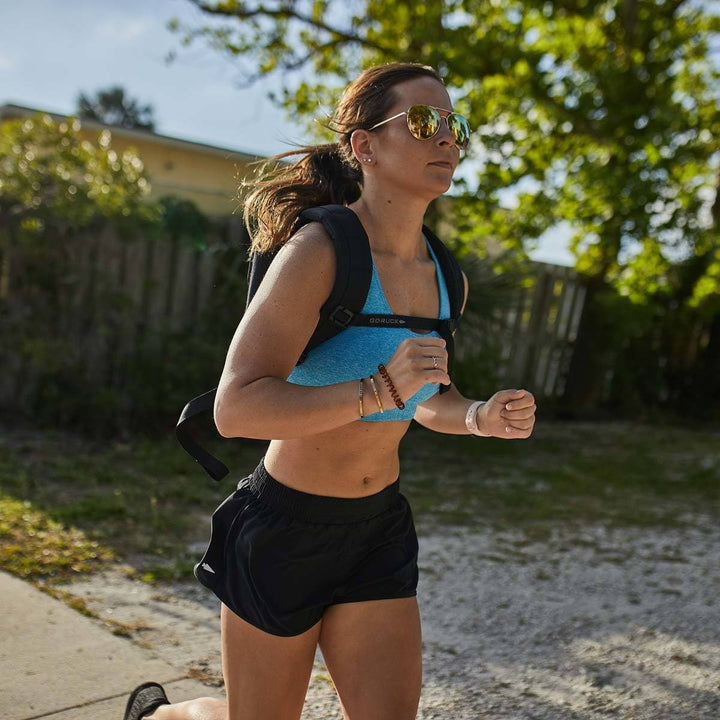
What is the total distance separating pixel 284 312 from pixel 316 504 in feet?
1.68

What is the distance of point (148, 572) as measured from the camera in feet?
14.6

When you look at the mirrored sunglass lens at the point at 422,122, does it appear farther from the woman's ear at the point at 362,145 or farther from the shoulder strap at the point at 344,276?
the shoulder strap at the point at 344,276

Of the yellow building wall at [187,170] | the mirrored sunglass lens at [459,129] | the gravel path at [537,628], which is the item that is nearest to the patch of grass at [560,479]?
the gravel path at [537,628]

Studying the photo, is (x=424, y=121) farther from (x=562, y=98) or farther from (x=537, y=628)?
(x=562, y=98)

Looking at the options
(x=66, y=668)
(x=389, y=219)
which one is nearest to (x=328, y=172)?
(x=389, y=219)

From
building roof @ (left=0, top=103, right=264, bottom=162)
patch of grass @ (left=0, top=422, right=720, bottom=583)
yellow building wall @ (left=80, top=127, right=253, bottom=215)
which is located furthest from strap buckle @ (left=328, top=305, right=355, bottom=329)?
yellow building wall @ (left=80, top=127, right=253, bottom=215)

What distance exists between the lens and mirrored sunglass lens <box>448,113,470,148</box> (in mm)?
2261

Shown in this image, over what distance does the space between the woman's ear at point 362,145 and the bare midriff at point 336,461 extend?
0.68m

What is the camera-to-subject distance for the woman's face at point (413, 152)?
2227 mm

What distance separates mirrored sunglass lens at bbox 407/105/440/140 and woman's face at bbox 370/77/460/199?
0.04 feet

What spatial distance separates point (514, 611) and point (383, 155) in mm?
2894

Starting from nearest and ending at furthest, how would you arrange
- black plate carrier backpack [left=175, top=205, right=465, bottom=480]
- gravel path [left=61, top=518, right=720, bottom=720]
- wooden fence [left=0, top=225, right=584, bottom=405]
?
black plate carrier backpack [left=175, top=205, right=465, bottom=480], gravel path [left=61, top=518, right=720, bottom=720], wooden fence [left=0, top=225, right=584, bottom=405]

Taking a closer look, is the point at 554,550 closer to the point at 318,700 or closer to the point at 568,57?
the point at 318,700

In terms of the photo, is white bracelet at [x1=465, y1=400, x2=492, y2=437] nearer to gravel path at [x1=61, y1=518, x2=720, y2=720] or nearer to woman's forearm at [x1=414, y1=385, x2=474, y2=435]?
woman's forearm at [x1=414, y1=385, x2=474, y2=435]
